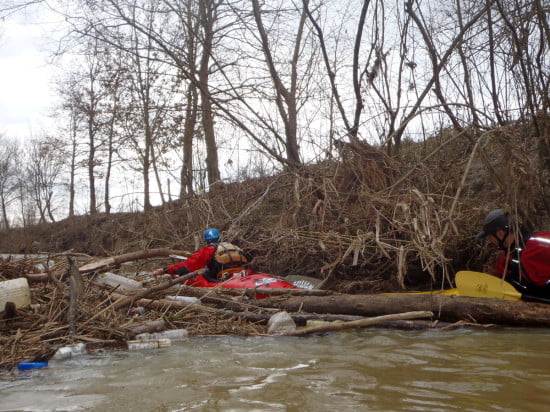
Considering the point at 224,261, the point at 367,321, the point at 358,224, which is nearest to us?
the point at 367,321

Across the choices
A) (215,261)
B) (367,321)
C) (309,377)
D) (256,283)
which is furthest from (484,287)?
(215,261)

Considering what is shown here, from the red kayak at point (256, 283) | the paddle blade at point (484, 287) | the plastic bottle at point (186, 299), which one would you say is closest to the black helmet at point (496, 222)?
the paddle blade at point (484, 287)

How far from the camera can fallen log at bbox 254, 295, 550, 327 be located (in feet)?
16.4

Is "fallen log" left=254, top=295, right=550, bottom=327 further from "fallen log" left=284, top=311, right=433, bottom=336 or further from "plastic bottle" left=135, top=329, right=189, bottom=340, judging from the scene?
"plastic bottle" left=135, top=329, right=189, bottom=340

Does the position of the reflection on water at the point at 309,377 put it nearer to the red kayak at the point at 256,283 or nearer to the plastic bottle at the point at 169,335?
the plastic bottle at the point at 169,335

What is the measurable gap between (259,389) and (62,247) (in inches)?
889

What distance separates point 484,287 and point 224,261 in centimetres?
364

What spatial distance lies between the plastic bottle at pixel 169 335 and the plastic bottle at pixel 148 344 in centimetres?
18

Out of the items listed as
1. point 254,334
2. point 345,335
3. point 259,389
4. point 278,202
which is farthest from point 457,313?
point 278,202

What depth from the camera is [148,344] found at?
4516mm

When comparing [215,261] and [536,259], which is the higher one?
[215,261]

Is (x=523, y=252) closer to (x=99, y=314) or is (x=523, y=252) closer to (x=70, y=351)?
(x=99, y=314)

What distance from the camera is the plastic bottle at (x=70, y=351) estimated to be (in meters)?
4.12

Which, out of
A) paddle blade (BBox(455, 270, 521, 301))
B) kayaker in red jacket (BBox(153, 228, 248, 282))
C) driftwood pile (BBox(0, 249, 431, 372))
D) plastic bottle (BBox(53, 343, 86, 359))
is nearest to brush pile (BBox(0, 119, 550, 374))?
driftwood pile (BBox(0, 249, 431, 372))
